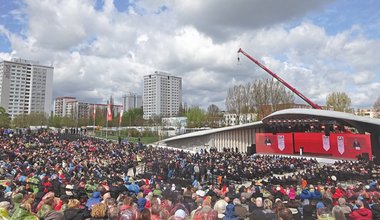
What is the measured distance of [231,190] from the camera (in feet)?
32.4

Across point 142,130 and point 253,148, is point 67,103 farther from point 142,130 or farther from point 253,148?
point 253,148

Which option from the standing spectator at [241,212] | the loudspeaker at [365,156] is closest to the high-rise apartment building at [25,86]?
the loudspeaker at [365,156]

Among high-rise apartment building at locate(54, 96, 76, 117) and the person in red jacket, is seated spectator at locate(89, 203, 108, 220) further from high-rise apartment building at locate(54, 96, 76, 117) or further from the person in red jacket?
high-rise apartment building at locate(54, 96, 76, 117)

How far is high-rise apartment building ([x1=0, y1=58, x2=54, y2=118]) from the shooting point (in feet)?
357

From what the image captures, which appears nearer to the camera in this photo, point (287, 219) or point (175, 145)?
point (287, 219)

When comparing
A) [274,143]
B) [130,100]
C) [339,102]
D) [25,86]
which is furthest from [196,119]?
[130,100]

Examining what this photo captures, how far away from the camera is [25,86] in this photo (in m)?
114

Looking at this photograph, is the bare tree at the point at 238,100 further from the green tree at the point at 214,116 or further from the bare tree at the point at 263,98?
the green tree at the point at 214,116

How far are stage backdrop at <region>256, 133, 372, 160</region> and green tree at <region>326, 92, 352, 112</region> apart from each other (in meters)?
29.3

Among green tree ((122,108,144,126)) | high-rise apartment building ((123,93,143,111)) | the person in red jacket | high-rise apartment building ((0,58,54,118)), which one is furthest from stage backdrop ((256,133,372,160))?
high-rise apartment building ((123,93,143,111))

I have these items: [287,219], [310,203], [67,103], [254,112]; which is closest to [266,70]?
[254,112]

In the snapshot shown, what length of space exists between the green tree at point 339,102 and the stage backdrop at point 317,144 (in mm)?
29298

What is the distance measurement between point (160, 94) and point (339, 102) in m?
97.8

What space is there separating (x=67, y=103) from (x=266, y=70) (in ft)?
414
